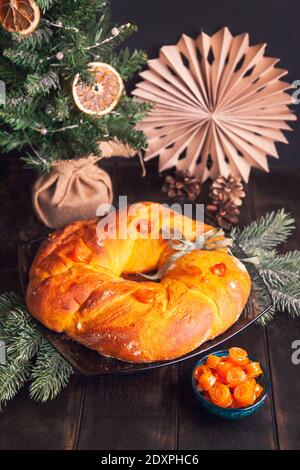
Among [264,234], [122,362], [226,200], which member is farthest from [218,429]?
[226,200]

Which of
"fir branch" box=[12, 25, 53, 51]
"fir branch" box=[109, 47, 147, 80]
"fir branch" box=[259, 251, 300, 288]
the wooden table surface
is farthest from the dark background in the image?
the wooden table surface

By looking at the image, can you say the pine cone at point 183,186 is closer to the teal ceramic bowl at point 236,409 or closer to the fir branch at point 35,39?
the fir branch at point 35,39

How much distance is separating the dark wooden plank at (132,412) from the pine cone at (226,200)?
51cm

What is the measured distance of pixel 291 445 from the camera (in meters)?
1.31

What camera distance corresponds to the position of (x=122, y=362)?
1351 mm

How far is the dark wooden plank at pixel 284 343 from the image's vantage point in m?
1.34

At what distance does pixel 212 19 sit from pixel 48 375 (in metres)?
0.97

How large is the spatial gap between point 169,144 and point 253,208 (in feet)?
0.93

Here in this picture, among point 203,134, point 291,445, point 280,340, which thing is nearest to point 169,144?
point 203,134

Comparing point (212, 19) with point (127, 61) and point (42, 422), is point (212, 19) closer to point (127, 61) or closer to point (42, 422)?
point (127, 61)

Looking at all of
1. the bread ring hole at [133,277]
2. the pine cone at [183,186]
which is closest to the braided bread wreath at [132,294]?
the bread ring hole at [133,277]

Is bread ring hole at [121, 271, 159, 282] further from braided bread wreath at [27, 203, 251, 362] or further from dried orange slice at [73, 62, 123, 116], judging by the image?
dried orange slice at [73, 62, 123, 116]

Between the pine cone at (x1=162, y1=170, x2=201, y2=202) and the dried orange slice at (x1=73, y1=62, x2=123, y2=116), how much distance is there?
0.37 meters

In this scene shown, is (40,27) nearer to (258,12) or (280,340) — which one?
(258,12)
